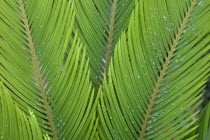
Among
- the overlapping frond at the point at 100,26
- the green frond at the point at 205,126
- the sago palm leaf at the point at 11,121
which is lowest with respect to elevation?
the green frond at the point at 205,126

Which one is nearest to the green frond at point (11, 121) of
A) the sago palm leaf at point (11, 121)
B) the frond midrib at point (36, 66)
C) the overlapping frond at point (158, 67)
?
the sago palm leaf at point (11, 121)

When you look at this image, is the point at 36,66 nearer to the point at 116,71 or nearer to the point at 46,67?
the point at 46,67

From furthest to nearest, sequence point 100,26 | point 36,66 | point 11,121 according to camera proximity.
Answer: point 100,26 < point 36,66 < point 11,121

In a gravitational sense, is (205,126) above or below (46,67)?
below

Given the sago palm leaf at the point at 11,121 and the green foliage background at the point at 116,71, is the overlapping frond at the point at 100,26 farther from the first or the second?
the sago palm leaf at the point at 11,121

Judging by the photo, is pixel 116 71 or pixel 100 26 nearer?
pixel 116 71

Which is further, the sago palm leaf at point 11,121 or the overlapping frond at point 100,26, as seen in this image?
the overlapping frond at point 100,26

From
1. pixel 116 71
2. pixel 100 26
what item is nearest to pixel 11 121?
pixel 116 71
